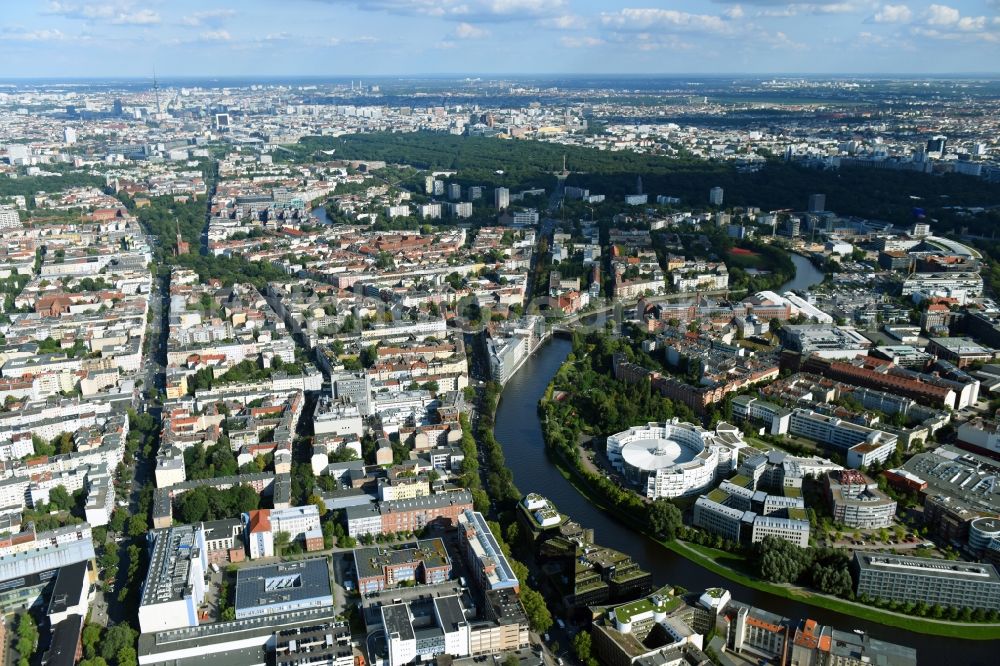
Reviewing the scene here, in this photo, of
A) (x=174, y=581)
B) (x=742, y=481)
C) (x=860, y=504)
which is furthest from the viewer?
(x=742, y=481)

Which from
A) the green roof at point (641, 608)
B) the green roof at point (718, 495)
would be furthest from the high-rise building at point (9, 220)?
the green roof at point (641, 608)

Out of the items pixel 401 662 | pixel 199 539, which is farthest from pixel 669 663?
pixel 199 539

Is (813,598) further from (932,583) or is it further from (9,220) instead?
(9,220)

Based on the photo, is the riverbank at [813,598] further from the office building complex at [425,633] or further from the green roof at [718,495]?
the office building complex at [425,633]

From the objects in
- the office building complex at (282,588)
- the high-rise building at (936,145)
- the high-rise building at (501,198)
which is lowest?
the office building complex at (282,588)

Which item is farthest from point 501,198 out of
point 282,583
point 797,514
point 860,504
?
point 282,583

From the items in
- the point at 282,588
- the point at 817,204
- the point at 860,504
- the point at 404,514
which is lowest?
the point at 282,588
